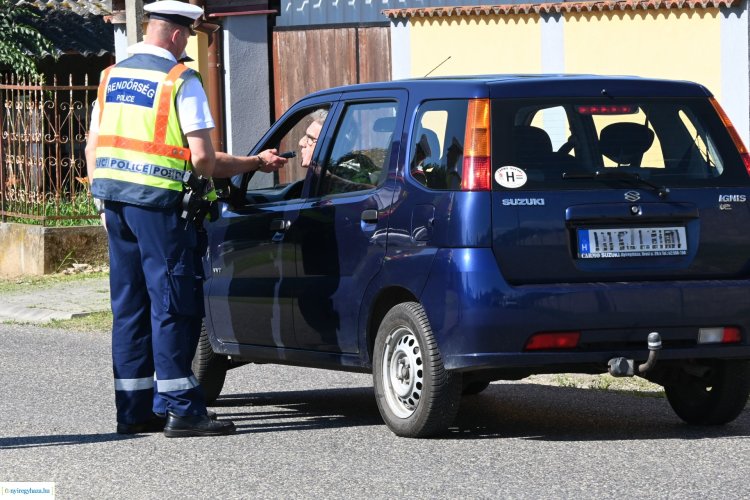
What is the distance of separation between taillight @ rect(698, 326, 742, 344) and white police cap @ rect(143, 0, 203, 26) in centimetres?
270

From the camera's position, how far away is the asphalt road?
6.72m

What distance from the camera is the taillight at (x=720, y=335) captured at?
765 centimetres

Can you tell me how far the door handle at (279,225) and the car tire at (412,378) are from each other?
921 mm

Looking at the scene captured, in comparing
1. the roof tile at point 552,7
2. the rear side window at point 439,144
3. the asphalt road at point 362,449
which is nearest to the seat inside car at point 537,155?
the rear side window at point 439,144

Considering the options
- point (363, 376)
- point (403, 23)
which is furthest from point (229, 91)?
point (363, 376)

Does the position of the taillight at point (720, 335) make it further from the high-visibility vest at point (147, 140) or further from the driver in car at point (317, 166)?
the high-visibility vest at point (147, 140)

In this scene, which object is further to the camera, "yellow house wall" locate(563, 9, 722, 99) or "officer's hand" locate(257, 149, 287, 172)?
A: "yellow house wall" locate(563, 9, 722, 99)

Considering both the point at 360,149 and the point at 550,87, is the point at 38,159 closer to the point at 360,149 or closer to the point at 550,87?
the point at 360,149

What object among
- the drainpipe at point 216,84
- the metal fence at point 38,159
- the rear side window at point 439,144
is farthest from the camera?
the drainpipe at point 216,84

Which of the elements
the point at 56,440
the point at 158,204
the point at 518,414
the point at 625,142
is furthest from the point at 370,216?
the point at 56,440

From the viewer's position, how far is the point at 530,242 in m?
7.43

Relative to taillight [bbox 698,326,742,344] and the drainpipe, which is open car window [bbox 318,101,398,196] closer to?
taillight [bbox 698,326,742,344]

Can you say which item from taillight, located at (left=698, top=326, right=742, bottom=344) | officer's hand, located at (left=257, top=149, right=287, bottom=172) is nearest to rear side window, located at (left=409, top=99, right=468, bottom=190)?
officer's hand, located at (left=257, top=149, right=287, bottom=172)

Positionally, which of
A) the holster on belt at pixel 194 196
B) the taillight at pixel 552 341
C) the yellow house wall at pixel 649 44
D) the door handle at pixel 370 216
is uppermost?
the yellow house wall at pixel 649 44
